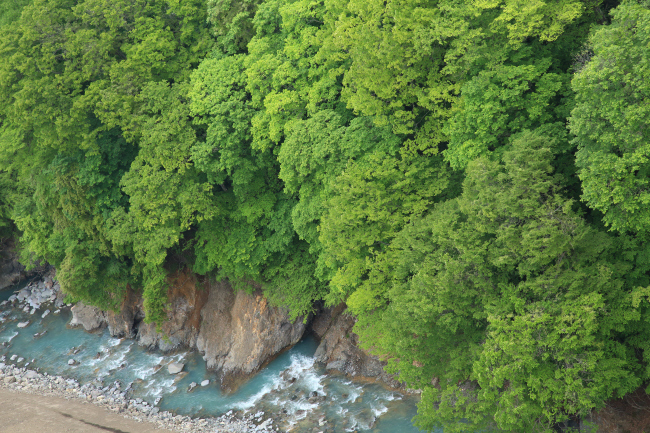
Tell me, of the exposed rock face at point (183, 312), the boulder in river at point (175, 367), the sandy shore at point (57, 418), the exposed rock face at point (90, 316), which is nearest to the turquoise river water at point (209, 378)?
the boulder in river at point (175, 367)

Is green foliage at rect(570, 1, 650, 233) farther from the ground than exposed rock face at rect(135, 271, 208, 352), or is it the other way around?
green foliage at rect(570, 1, 650, 233)

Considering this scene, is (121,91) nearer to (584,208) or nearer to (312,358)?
(312,358)

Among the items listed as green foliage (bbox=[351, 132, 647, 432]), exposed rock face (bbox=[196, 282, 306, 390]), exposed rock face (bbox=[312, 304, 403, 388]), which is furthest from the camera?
exposed rock face (bbox=[196, 282, 306, 390])

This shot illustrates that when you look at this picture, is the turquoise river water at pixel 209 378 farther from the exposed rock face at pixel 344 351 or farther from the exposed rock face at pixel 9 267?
the exposed rock face at pixel 9 267

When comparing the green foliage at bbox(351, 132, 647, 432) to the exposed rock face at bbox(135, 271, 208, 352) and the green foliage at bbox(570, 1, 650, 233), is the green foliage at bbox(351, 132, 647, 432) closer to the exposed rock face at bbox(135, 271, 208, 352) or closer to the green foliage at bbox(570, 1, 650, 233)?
the green foliage at bbox(570, 1, 650, 233)

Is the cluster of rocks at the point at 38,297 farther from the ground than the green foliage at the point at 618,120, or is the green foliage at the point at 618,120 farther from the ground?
the green foliage at the point at 618,120

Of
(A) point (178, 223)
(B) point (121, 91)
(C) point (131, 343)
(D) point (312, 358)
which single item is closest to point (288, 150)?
(A) point (178, 223)

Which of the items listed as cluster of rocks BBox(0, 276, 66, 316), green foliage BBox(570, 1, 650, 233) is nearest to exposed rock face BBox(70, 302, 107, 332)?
cluster of rocks BBox(0, 276, 66, 316)

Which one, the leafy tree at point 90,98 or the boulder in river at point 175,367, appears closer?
the leafy tree at point 90,98
